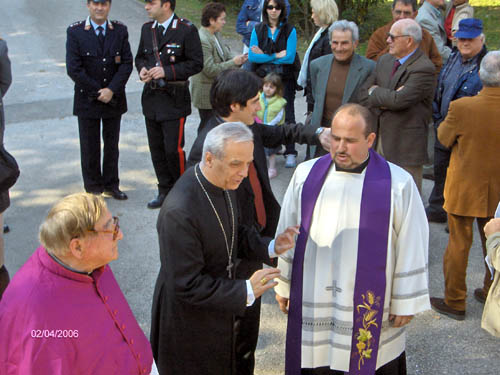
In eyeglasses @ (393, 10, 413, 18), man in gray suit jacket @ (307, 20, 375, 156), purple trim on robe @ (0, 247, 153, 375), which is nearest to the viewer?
purple trim on robe @ (0, 247, 153, 375)

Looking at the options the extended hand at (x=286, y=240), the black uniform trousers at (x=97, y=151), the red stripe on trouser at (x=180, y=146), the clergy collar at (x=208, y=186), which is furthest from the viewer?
the black uniform trousers at (x=97, y=151)

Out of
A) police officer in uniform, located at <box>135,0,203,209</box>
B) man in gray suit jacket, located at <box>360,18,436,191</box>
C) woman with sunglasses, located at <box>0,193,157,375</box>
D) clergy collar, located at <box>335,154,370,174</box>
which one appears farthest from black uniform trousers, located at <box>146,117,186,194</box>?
woman with sunglasses, located at <box>0,193,157,375</box>

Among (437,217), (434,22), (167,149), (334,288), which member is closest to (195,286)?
(334,288)

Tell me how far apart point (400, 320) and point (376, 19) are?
1164 cm

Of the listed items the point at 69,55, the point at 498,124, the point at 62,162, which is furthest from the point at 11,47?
the point at 498,124

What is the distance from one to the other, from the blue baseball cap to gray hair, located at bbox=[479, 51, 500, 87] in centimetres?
127

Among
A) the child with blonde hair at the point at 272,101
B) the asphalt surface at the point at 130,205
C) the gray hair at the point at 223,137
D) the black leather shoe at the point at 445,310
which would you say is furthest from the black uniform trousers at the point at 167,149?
the gray hair at the point at 223,137

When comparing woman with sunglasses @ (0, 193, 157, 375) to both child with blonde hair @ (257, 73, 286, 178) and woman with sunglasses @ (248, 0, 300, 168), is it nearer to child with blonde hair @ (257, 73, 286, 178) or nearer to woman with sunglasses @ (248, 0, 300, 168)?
child with blonde hair @ (257, 73, 286, 178)

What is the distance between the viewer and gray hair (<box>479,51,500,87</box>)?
4109 millimetres

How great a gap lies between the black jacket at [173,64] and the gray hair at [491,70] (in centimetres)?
309

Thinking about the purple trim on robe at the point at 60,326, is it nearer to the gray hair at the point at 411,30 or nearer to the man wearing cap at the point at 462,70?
the gray hair at the point at 411,30

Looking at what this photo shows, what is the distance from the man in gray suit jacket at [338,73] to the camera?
17.9 ft

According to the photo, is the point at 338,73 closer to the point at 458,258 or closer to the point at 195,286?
the point at 458,258

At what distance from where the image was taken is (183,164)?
636 cm
